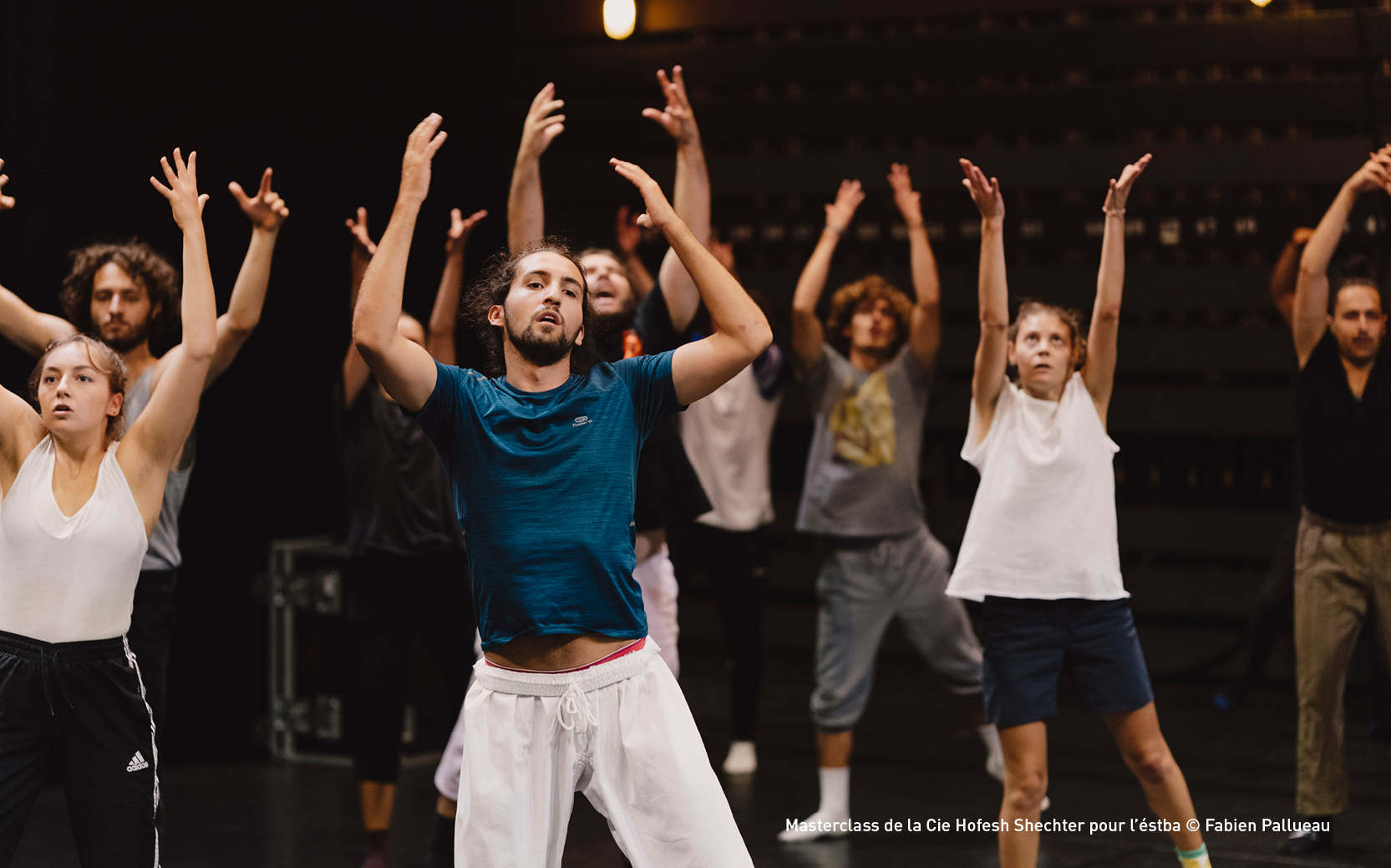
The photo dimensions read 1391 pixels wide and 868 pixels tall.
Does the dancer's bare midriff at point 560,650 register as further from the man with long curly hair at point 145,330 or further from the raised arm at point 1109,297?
the raised arm at point 1109,297

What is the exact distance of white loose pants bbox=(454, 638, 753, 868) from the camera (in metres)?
2.24

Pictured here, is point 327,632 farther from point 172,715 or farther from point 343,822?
point 343,822

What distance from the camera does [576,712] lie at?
2258mm

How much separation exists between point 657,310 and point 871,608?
1.24m

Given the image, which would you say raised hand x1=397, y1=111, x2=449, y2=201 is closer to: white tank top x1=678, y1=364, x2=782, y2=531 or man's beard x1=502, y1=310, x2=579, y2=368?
man's beard x1=502, y1=310, x2=579, y2=368

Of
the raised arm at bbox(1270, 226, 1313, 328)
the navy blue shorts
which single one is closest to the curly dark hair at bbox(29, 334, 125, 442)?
the navy blue shorts

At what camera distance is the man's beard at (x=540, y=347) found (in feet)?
7.86

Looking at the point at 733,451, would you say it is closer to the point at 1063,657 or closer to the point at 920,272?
the point at 920,272

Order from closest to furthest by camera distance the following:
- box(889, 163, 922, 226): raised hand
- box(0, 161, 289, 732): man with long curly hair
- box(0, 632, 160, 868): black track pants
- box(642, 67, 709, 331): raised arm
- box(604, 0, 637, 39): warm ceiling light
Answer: box(0, 632, 160, 868): black track pants
box(0, 161, 289, 732): man with long curly hair
box(642, 67, 709, 331): raised arm
box(889, 163, 922, 226): raised hand
box(604, 0, 637, 39): warm ceiling light

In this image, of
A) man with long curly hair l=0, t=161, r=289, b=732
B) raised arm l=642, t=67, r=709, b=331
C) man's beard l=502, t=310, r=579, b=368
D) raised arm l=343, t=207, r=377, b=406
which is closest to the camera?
man's beard l=502, t=310, r=579, b=368

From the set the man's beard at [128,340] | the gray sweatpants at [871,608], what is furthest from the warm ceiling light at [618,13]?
the man's beard at [128,340]

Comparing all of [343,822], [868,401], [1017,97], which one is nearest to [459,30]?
[1017,97]

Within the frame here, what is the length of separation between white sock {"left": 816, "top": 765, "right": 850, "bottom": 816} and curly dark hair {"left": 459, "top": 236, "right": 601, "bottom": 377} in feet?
6.12

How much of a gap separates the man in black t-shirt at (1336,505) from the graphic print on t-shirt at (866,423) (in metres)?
1.17
